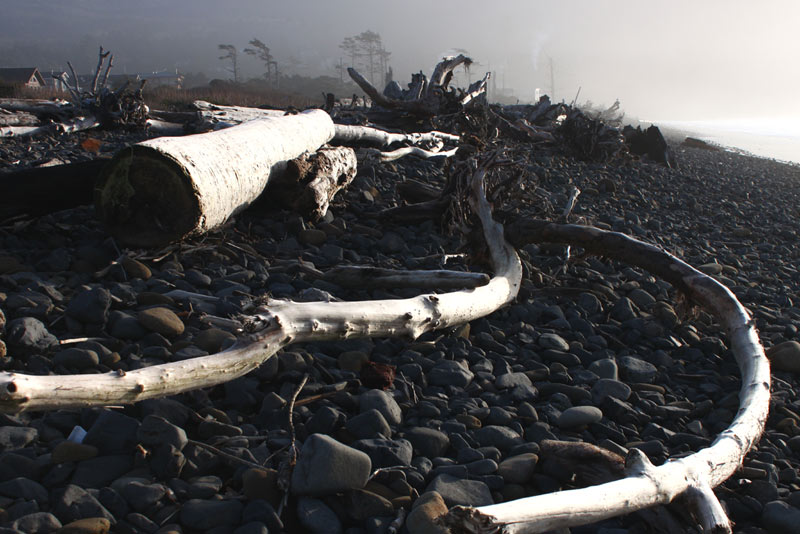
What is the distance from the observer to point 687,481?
1882mm

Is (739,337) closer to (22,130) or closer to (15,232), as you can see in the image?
(15,232)

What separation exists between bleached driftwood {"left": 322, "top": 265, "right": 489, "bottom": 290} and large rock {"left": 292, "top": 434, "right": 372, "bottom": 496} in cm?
163

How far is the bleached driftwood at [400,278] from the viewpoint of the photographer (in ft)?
11.0

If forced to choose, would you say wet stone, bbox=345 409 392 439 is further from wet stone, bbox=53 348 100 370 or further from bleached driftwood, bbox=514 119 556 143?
bleached driftwood, bbox=514 119 556 143

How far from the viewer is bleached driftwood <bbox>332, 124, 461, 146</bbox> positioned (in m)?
7.45

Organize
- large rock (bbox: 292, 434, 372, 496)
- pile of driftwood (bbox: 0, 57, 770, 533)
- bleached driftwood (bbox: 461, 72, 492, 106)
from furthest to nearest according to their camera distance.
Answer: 1. bleached driftwood (bbox: 461, 72, 492, 106)
2. large rock (bbox: 292, 434, 372, 496)
3. pile of driftwood (bbox: 0, 57, 770, 533)

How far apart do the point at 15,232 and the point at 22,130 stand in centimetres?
550

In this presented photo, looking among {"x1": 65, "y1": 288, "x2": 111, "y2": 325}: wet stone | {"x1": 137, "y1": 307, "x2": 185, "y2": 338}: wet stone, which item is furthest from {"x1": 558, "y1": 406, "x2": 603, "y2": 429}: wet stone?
{"x1": 65, "y1": 288, "x2": 111, "y2": 325}: wet stone

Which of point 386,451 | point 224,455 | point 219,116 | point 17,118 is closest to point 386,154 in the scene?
point 219,116

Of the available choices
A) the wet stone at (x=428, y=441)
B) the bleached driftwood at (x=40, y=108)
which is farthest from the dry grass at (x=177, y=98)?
the wet stone at (x=428, y=441)

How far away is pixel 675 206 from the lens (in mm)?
8211

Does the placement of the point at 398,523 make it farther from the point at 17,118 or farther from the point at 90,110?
the point at 17,118

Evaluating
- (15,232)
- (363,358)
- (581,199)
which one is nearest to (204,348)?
(363,358)

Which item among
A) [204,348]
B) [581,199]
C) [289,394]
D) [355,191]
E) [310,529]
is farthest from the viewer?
[581,199]
